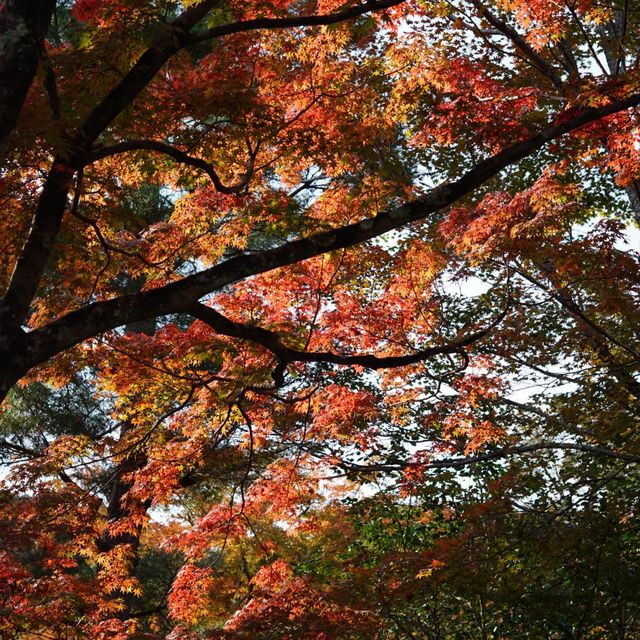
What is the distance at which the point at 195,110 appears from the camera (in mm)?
5137

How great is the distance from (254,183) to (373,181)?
3.83 feet

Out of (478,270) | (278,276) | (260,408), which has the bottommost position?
(260,408)

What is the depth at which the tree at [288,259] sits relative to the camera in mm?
4355

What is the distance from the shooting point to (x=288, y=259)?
421cm

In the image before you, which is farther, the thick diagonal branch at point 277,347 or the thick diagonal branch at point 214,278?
the thick diagonal branch at point 277,347

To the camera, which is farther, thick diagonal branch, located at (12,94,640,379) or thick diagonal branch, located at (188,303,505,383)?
thick diagonal branch, located at (188,303,505,383)

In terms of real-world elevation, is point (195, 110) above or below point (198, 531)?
above

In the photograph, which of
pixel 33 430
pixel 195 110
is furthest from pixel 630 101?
pixel 33 430

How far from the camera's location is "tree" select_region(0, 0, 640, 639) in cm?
436

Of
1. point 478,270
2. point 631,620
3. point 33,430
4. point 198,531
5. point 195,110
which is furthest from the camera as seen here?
point 33,430

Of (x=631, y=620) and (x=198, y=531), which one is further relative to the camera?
(x=631, y=620)

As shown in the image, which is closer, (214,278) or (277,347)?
(214,278)

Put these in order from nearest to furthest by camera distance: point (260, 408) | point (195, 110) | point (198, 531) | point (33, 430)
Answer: point (195, 110)
point (198, 531)
point (260, 408)
point (33, 430)

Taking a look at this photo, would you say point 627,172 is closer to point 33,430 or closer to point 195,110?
point 195,110
